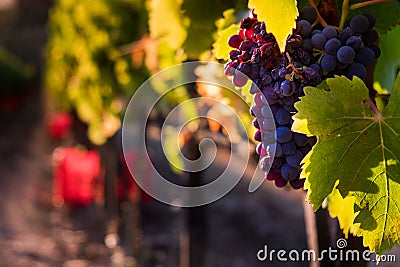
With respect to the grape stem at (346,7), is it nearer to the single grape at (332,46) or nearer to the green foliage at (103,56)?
→ the single grape at (332,46)

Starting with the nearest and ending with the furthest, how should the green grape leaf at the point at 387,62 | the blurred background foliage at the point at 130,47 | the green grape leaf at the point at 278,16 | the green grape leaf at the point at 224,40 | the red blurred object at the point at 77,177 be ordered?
1. the green grape leaf at the point at 278,16
2. the green grape leaf at the point at 224,40
3. the green grape leaf at the point at 387,62
4. the blurred background foliage at the point at 130,47
5. the red blurred object at the point at 77,177

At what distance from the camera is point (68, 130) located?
7215mm

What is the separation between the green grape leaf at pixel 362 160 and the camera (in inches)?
25.8

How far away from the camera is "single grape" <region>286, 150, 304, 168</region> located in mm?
699

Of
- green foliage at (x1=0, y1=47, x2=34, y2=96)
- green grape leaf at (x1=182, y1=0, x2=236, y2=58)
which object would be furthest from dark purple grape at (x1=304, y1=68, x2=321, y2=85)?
green foliage at (x1=0, y1=47, x2=34, y2=96)

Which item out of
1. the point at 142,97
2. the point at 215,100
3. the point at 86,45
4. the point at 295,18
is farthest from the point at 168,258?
the point at 295,18

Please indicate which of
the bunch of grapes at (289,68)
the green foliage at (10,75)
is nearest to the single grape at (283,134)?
the bunch of grapes at (289,68)

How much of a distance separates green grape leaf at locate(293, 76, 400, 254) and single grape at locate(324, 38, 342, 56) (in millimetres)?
43

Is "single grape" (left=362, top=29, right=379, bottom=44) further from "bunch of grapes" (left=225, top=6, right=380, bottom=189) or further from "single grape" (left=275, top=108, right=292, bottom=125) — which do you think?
"single grape" (left=275, top=108, right=292, bottom=125)

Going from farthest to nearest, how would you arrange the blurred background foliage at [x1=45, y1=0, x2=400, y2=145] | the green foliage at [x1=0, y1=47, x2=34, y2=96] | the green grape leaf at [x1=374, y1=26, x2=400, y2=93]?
1. the green foliage at [x1=0, y1=47, x2=34, y2=96]
2. the blurred background foliage at [x1=45, y1=0, x2=400, y2=145]
3. the green grape leaf at [x1=374, y1=26, x2=400, y2=93]

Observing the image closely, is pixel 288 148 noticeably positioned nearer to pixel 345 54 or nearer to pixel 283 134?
pixel 283 134

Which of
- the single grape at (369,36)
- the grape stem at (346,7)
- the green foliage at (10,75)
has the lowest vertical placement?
the single grape at (369,36)

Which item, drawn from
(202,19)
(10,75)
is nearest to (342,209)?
(202,19)

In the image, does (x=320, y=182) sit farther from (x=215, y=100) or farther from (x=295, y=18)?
(x=215, y=100)
